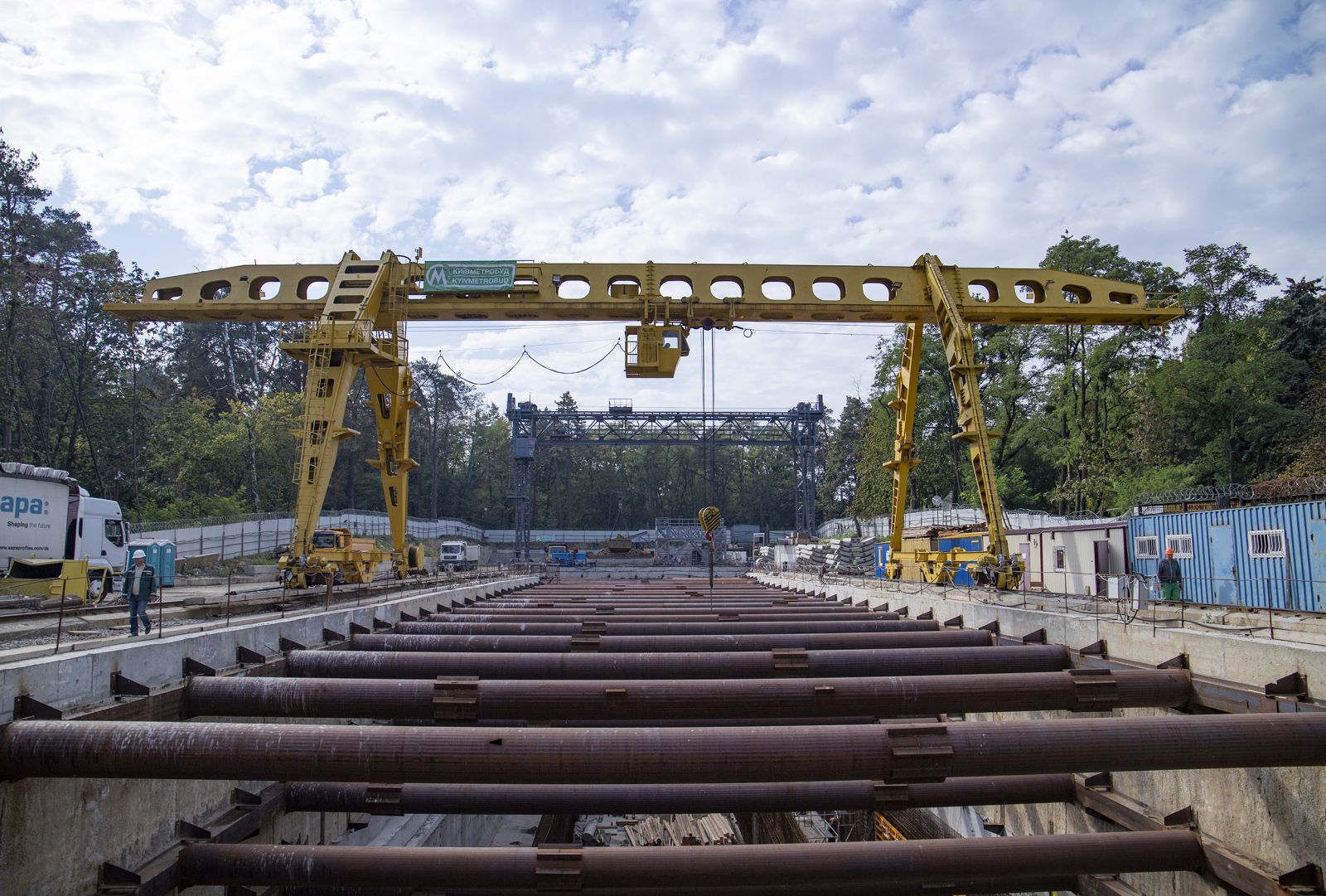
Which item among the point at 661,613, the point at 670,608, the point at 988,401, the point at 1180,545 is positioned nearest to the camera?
the point at 661,613

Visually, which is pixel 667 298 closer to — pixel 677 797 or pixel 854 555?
pixel 677 797

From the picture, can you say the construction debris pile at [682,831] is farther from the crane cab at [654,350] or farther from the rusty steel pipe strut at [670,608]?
the crane cab at [654,350]

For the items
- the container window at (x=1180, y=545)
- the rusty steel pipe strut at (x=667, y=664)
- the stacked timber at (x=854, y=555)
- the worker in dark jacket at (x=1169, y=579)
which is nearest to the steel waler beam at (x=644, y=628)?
the rusty steel pipe strut at (x=667, y=664)

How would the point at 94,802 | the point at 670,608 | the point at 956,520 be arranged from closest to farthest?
the point at 94,802
the point at 670,608
the point at 956,520

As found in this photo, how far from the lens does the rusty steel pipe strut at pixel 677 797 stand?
21.7 feet

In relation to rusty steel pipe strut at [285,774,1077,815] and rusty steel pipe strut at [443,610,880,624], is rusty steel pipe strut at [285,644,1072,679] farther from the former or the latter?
rusty steel pipe strut at [443,610,880,624]

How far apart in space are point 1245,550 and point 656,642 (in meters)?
15.0

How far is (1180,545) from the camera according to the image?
1883cm

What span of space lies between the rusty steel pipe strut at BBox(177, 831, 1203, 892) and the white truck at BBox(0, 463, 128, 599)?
12174 millimetres

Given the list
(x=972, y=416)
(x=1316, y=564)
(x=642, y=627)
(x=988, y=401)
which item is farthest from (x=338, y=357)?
(x=988, y=401)

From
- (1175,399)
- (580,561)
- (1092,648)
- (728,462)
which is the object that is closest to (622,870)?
(1092,648)

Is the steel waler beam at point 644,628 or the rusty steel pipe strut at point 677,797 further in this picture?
the steel waler beam at point 644,628

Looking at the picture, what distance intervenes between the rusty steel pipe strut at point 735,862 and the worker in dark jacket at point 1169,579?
965 centimetres

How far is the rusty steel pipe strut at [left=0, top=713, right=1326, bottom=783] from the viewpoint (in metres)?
4.43
